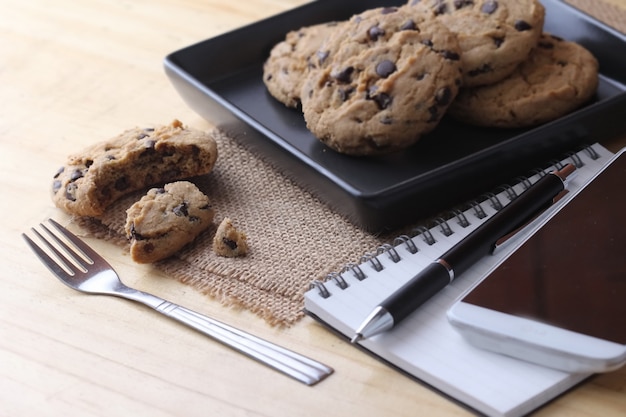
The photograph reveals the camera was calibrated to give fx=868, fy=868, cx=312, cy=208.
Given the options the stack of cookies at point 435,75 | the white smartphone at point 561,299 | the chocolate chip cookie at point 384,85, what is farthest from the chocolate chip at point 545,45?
the white smartphone at point 561,299

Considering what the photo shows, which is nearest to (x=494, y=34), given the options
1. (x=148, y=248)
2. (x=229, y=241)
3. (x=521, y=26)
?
(x=521, y=26)

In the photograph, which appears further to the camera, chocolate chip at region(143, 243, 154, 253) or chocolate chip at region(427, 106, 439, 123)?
chocolate chip at region(427, 106, 439, 123)

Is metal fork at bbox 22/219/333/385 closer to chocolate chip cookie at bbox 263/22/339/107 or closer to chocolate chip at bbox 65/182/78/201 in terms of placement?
chocolate chip at bbox 65/182/78/201

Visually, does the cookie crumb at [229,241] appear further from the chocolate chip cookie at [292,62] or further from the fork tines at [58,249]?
the chocolate chip cookie at [292,62]

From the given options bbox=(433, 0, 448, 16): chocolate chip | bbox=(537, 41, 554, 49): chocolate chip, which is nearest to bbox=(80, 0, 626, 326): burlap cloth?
bbox=(433, 0, 448, 16): chocolate chip

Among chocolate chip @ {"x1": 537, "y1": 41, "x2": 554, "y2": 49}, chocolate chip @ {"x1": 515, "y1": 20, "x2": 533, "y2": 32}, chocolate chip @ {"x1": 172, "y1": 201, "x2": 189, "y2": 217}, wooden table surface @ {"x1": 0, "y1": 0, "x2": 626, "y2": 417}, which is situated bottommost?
wooden table surface @ {"x1": 0, "y1": 0, "x2": 626, "y2": 417}
